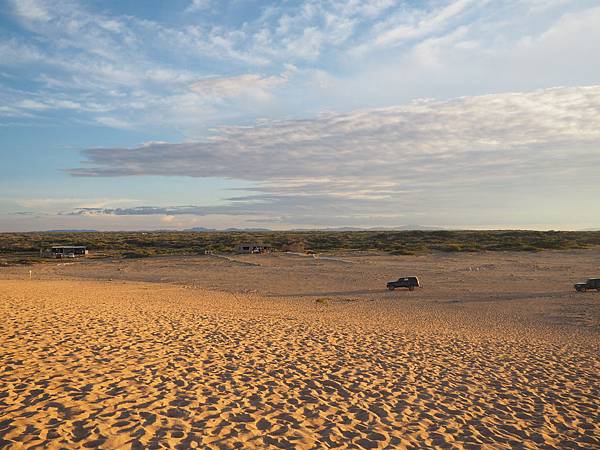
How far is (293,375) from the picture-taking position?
9.72 metres

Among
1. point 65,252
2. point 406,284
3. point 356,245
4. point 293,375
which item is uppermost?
point 356,245

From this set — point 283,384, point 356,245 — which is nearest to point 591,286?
point 283,384

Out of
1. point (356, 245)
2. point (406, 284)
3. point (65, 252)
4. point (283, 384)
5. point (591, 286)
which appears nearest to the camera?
point (283, 384)

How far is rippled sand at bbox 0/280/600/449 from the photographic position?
22.2 feet

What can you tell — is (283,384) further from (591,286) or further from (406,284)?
(591,286)

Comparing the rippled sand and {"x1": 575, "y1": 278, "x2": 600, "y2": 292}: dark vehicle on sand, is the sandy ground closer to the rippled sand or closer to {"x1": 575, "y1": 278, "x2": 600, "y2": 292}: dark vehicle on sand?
the rippled sand

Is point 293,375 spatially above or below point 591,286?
above

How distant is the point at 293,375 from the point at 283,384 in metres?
0.68

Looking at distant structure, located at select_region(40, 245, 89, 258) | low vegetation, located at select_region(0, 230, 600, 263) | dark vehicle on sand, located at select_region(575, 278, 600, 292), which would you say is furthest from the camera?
distant structure, located at select_region(40, 245, 89, 258)

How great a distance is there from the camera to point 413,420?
757 cm

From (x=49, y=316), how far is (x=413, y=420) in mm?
12820

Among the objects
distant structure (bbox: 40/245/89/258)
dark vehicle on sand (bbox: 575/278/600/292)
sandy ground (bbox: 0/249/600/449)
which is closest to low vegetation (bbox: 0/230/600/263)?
distant structure (bbox: 40/245/89/258)

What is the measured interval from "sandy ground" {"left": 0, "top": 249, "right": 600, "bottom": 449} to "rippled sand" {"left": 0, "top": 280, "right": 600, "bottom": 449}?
34mm

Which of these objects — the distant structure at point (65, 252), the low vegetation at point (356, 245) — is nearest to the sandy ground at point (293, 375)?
the low vegetation at point (356, 245)
